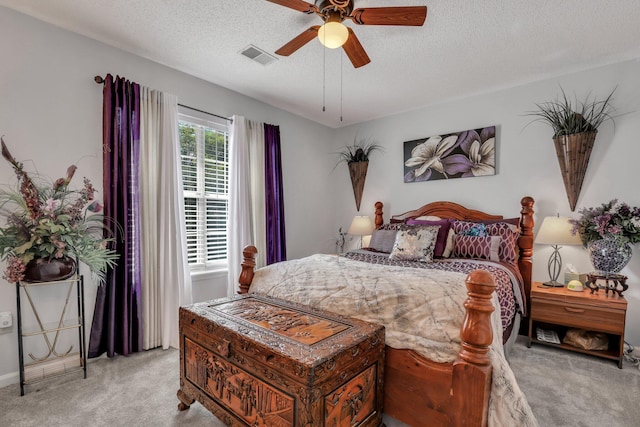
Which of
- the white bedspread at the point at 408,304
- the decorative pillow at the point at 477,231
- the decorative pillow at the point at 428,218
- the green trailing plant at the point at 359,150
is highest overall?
the green trailing plant at the point at 359,150

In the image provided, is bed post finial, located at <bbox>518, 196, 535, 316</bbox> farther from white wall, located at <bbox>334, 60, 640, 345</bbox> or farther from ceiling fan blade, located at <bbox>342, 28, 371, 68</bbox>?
ceiling fan blade, located at <bbox>342, 28, 371, 68</bbox>

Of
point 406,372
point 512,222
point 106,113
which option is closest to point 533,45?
point 512,222

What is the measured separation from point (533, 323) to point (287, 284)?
2.59 meters

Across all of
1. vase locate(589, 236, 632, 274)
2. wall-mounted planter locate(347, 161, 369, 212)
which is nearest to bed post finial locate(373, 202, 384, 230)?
wall-mounted planter locate(347, 161, 369, 212)

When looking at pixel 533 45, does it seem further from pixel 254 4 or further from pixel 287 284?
pixel 287 284

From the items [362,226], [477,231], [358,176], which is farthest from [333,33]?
[358,176]

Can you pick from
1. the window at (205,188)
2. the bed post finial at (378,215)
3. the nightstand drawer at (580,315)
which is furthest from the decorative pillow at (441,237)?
the window at (205,188)

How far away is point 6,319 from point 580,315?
4.43 metres

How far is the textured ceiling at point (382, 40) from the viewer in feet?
7.12

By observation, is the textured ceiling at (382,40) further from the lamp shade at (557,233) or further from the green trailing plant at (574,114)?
the lamp shade at (557,233)

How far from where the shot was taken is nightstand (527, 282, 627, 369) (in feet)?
8.16

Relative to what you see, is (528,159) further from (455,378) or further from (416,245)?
(455,378)

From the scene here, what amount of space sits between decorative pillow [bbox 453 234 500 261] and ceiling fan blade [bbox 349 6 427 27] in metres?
2.05

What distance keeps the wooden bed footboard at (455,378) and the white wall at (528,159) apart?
8.02ft
